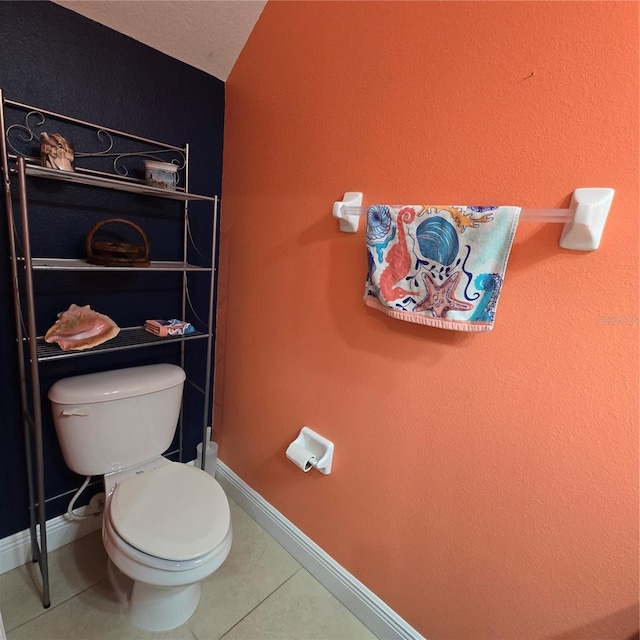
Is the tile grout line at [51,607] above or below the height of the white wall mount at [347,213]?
below

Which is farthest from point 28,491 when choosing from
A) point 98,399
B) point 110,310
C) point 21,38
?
point 21,38

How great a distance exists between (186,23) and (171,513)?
5.62 ft

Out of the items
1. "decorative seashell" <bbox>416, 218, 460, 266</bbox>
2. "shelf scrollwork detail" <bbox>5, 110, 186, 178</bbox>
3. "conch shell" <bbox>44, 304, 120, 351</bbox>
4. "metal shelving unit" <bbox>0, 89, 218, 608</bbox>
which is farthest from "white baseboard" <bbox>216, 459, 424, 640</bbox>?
"shelf scrollwork detail" <bbox>5, 110, 186, 178</bbox>

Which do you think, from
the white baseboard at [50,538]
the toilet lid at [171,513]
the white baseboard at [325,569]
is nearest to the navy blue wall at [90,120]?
the white baseboard at [50,538]

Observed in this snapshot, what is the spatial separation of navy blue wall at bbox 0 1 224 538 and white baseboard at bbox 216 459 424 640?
677 millimetres

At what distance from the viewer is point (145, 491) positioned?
1.22 metres

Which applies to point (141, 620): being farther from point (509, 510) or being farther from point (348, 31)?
point (348, 31)

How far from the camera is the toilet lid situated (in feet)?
3.43

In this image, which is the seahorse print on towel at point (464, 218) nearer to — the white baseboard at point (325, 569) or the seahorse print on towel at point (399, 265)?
the seahorse print on towel at point (399, 265)

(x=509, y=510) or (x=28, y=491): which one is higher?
(x=509, y=510)

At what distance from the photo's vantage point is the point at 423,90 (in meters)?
0.98

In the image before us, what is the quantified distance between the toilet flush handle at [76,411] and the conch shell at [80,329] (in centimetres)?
21

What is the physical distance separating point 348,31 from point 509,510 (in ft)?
4.87

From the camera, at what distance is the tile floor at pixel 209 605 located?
119 cm
